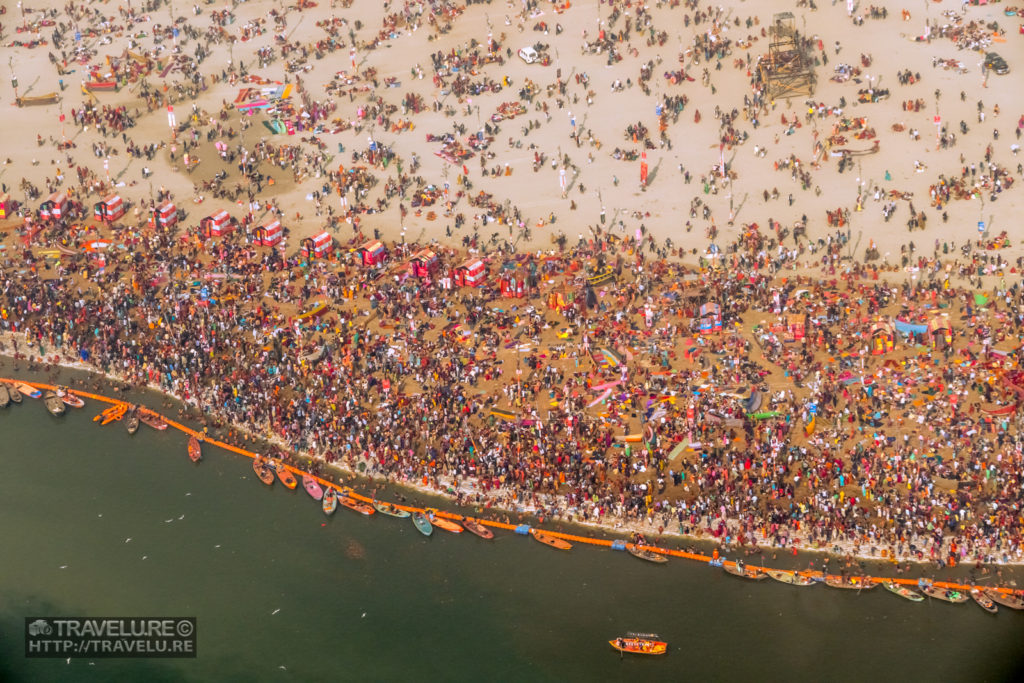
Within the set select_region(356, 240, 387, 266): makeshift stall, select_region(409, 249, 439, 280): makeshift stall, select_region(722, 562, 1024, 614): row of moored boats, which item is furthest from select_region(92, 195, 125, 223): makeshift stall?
select_region(722, 562, 1024, 614): row of moored boats

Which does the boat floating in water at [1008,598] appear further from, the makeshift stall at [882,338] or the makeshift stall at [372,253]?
the makeshift stall at [372,253]

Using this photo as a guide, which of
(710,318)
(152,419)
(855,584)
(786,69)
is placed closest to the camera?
(855,584)

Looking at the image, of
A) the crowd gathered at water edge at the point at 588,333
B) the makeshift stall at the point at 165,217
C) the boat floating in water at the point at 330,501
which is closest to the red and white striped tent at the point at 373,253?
the crowd gathered at water edge at the point at 588,333

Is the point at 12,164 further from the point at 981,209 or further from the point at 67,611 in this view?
the point at 981,209

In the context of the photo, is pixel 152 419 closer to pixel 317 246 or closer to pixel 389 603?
pixel 317 246

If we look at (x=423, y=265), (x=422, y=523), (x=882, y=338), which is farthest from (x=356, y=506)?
(x=882, y=338)

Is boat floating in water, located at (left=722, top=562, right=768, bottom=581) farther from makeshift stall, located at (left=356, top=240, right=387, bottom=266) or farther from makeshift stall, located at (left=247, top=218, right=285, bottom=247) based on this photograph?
makeshift stall, located at (left=247, top=218, right=285, bottom=247)
